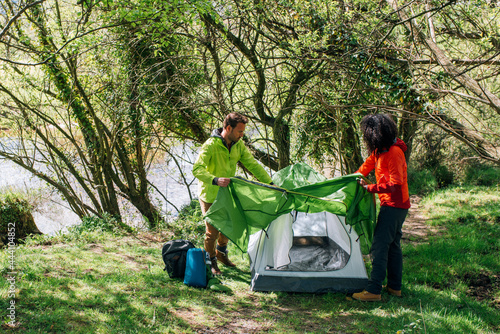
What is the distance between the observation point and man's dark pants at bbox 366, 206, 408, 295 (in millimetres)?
3713

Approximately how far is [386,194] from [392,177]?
0.72ft

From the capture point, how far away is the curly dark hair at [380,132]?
3613mm

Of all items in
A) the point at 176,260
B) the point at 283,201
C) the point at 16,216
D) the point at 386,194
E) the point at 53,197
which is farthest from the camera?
the point at 53,197

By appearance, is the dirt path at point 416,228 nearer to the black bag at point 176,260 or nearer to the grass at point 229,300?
the grass at point 229,300

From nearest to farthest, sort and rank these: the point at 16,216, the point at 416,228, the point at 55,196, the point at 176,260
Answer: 1. the point at 176,260
2. the point at 416,228
3. the point at 16,216
4. the point at 55,196

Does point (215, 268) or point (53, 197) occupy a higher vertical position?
point (53, 197)

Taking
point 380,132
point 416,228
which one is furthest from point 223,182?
point 416,228

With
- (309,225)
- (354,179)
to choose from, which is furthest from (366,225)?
(309,225)

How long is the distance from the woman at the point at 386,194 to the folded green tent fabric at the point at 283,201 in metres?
0.21

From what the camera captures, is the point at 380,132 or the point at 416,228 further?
the point at 416,228

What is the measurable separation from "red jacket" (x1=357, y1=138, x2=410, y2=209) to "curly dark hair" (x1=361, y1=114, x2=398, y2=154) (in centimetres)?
7

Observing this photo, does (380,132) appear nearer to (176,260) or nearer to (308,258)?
(308,258)

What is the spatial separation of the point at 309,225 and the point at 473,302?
1.87m

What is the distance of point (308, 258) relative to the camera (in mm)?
4414
